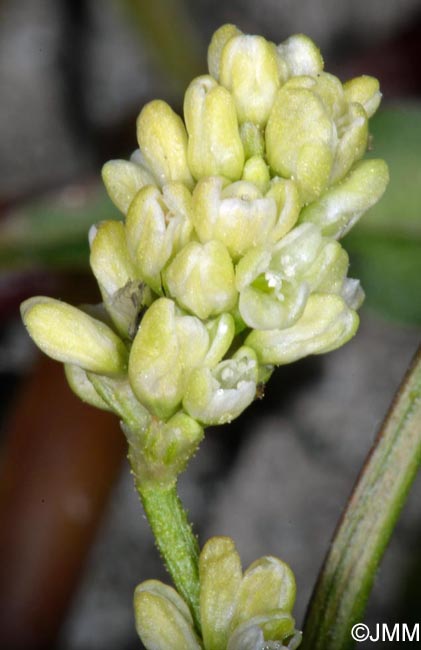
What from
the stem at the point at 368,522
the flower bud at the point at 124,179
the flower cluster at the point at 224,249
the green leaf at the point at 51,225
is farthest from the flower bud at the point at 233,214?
the green leaf at the point at 51,225

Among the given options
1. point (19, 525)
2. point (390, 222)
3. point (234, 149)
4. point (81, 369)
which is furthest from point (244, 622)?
point (19, 525)

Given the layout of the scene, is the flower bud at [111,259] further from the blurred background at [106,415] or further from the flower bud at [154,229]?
the blurred background at [106,415]

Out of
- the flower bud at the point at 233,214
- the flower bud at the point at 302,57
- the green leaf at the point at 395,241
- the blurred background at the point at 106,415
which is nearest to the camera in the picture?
the flower bud at the point at 233,214

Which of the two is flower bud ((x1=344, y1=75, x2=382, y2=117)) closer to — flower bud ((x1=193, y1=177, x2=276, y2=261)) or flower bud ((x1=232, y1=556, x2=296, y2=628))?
flower bud ((x1=193, y1=177, x2=276, y2=261))

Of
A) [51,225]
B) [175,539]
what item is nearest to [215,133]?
[175,539]

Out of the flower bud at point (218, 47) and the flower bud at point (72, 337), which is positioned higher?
the flower bud at point (218, 47)

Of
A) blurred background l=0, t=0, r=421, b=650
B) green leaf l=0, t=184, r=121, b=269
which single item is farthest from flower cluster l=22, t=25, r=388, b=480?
green leaf l=0, t=184, r=121, b=269

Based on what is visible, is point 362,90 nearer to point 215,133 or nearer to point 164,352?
point 215,133
